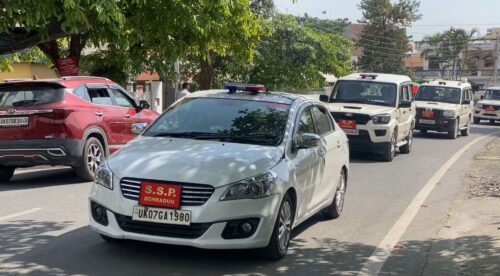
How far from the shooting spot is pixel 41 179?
37.8 ft

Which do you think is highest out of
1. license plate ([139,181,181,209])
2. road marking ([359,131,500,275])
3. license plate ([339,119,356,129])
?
license plate ([339,119,356,129])

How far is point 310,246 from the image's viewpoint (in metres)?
6.93

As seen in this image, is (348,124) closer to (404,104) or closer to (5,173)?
(404,104)

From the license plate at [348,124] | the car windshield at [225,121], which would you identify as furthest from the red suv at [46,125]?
the license plate at [348,124]

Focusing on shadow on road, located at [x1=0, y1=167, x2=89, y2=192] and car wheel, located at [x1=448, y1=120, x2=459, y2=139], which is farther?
car wheel, located at [x1=448, y1=120, x2=459, y2=139]

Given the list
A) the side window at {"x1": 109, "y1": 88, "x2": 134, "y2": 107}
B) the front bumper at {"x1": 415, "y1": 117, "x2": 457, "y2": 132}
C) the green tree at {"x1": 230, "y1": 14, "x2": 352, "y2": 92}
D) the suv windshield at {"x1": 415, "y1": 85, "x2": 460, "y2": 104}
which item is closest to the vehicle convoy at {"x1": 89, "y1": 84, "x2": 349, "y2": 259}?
the side window at {"x1": 109, "y1": 88, "x2": 134, "y2": 107}

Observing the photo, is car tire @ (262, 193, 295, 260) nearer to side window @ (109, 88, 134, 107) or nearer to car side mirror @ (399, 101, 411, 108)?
side window @ (109, 88, 134, 107)

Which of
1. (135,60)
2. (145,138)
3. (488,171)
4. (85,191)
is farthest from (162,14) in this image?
(488,171)

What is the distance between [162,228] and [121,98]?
6843 millimetres

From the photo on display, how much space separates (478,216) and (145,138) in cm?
486

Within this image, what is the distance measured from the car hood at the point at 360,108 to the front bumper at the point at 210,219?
9550 millimetres

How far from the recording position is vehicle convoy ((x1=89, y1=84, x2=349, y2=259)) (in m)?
5.58

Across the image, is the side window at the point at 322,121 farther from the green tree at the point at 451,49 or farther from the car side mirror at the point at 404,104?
the green tree at the point at 451,49

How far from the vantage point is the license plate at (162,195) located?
555 centimetres
